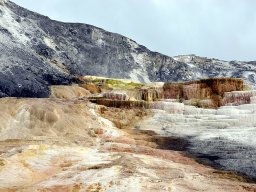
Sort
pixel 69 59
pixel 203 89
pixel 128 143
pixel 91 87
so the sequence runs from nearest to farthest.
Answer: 1. pixel 128 143
2. pixel 203 89
3. pixel 91 87
4. pixel 69 59

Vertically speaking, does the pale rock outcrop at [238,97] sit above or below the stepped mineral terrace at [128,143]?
above

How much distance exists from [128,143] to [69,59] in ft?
220

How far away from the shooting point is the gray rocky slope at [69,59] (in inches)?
3098

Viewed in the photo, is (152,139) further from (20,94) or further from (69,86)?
(69,86)

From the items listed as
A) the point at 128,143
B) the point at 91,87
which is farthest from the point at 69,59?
the point at 128,143

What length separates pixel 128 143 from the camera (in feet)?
136

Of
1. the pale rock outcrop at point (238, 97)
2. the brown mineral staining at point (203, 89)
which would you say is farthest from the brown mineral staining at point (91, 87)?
the pale rock outcrop at point (238, 97)

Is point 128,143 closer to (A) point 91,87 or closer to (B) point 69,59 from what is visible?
(A) point 91,87

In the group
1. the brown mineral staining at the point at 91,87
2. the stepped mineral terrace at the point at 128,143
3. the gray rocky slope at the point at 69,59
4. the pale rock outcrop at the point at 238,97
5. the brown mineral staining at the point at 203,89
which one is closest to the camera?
the stepped mineral terrace at the point at 128,143

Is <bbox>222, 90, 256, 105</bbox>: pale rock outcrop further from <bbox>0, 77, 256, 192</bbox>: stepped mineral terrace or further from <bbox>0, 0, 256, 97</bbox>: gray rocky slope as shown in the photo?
<bbox>0, 0, 256, 97</bbox>: gray rocky slope

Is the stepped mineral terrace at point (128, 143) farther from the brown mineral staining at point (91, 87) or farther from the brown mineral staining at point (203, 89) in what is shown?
the brown mineral staining at point (91, 87)

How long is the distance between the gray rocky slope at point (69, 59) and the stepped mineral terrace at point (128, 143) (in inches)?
843

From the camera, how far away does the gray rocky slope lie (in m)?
78.7

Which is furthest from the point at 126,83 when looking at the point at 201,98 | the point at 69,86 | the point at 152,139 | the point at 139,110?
the point at 152,139
